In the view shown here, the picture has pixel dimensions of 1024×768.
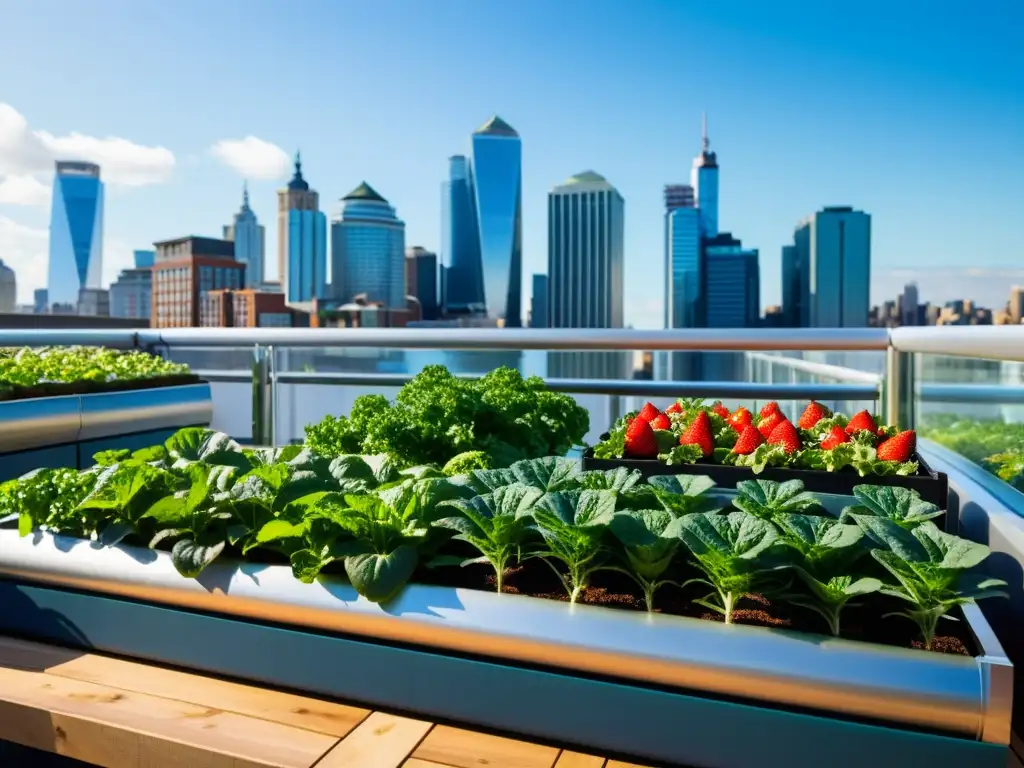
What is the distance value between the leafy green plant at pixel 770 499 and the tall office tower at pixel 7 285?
282 feet

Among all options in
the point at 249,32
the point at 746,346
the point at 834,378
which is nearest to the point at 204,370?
the point at 746,346

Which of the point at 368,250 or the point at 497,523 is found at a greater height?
the point at 368,250

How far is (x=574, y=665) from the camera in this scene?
104cm

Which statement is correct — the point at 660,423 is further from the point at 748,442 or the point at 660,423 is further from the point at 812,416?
the point at 812,416

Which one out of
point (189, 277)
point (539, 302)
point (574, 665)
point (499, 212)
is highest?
point (499, 212)

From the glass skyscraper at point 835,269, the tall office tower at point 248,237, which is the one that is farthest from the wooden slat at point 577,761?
the tall office tower at point 248,237

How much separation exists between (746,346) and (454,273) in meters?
97.4

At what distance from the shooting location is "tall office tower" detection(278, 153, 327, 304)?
9156cm

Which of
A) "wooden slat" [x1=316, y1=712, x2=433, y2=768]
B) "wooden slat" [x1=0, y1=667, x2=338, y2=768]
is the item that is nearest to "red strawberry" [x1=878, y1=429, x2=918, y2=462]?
"wooden slat" [x1=316, y1=712, x2=433, y2=768]

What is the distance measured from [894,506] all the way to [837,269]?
6155cm

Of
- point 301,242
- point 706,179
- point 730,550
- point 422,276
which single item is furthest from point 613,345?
point 706,179

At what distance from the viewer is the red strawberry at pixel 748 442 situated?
1809 millimetres

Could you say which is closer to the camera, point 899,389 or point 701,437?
point 701,437

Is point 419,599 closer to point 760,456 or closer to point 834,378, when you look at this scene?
point 760,456
